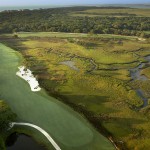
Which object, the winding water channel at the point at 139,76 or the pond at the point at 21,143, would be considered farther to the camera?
the winding water channel at the point at 139,76

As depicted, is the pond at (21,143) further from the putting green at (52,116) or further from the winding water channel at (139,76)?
the winding water channel at (139,76)

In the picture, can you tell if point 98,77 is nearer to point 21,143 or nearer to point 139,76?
point 139,76

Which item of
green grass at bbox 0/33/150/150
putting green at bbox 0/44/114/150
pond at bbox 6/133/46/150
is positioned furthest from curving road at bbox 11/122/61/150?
green grass at bbox 0/33/150/150

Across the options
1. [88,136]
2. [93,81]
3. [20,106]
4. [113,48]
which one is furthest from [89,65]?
[88,136]

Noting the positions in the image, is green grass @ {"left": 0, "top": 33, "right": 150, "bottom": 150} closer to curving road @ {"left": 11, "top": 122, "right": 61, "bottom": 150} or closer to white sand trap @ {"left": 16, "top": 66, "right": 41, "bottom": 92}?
white sand trap @ {"left": 16, "top": 66, "right": 41, "bottom": 92}

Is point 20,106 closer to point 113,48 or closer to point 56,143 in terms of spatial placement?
point 56,143

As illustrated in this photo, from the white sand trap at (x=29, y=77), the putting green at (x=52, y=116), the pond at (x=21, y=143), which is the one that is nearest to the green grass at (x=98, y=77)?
the white sand trap at (x=29, y=77)

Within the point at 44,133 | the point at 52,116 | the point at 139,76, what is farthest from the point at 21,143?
the point at 139,76
